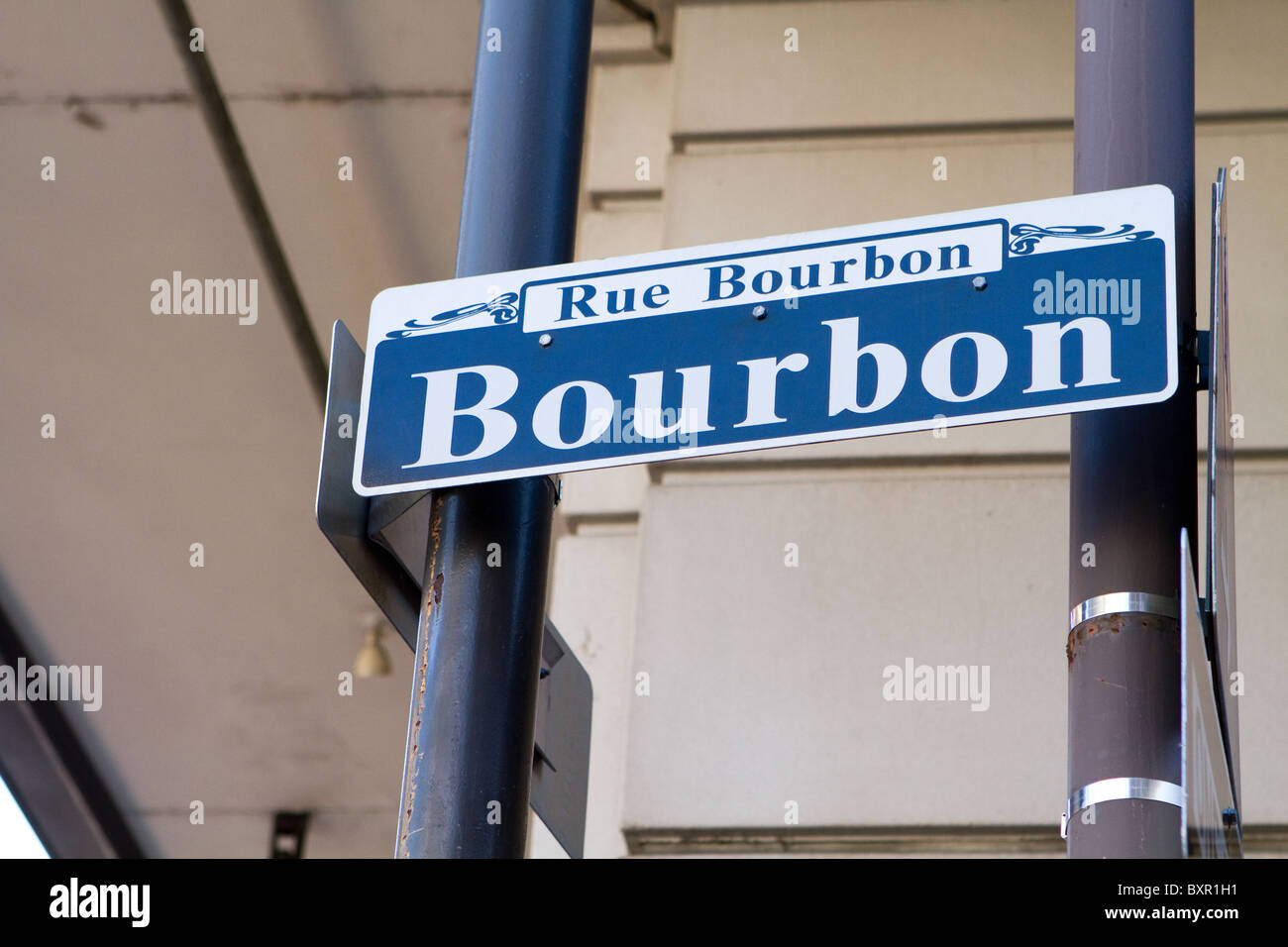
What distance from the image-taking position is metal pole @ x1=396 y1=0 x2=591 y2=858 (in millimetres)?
2463

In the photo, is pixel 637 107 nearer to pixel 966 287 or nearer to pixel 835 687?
pixel 835 687

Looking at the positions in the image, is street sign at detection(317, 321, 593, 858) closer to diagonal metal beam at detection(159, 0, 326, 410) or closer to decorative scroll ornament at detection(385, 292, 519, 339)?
decorative scroll ornament at detection(385, 292, 519, 339)

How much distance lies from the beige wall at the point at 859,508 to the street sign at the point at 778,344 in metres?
2.20

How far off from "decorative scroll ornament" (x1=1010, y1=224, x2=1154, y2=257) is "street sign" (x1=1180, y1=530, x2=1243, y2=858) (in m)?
0.43

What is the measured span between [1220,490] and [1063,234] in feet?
1.40

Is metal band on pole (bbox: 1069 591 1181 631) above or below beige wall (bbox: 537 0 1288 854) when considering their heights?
below

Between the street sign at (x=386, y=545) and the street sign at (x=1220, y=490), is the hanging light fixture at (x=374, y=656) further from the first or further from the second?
the street sign at (x=1220, y=490)

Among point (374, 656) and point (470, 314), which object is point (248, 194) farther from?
point (470, 314)

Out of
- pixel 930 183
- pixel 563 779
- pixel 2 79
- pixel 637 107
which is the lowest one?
pixel 563 779

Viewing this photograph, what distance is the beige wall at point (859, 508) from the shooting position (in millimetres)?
4777

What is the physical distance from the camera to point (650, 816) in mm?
4777

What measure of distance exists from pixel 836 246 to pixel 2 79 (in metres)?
5.01

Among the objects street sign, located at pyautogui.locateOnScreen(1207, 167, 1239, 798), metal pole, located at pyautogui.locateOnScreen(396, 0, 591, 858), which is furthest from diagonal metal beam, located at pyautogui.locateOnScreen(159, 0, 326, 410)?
street sign, located at pyautogui.locateOnScreen(1207, 167, 1239, 798)

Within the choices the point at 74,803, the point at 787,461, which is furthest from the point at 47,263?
the point at 74,803
